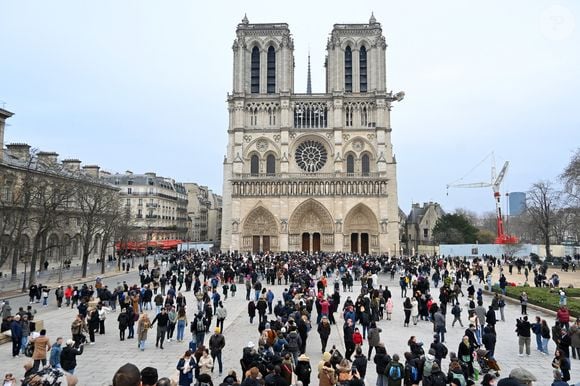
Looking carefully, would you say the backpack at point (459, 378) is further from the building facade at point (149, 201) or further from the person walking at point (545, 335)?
the building facade at point (149, 201)

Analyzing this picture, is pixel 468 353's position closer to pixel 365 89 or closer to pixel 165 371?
pixel 165 371

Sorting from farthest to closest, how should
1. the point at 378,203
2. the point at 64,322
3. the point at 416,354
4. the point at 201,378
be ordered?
1. the point at 378,203
2. the point at 64,322
3. the point at 416,354
4. the point at 201,378

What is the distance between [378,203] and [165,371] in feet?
138

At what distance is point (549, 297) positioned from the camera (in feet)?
63.2

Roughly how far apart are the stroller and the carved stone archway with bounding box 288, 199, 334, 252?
1578 inches

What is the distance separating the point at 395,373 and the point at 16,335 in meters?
10.1

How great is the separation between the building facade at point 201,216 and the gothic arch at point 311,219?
101 feet

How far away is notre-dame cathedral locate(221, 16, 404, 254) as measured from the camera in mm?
50062

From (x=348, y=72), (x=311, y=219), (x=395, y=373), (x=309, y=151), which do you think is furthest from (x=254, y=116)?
(x=395, y=373)

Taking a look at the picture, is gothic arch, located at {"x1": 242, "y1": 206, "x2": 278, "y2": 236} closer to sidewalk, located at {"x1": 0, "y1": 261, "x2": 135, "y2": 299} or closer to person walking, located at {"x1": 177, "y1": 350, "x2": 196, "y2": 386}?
sidewalk, located at {"x1": 0, "y1": 261, "x2": 135, "y2": 299}

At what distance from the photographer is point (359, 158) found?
5262 cm

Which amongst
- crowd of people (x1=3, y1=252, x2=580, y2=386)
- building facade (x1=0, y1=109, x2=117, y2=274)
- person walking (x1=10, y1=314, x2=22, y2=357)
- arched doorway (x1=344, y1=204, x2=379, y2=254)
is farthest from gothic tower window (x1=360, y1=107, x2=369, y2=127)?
person walking (x1=10, y1=314, x2=22, y2=357)

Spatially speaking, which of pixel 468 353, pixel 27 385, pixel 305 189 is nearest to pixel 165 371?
pixel 27 385

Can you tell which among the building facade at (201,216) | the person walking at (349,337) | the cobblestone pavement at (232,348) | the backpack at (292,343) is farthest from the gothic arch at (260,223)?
the backpack at (292,343)
